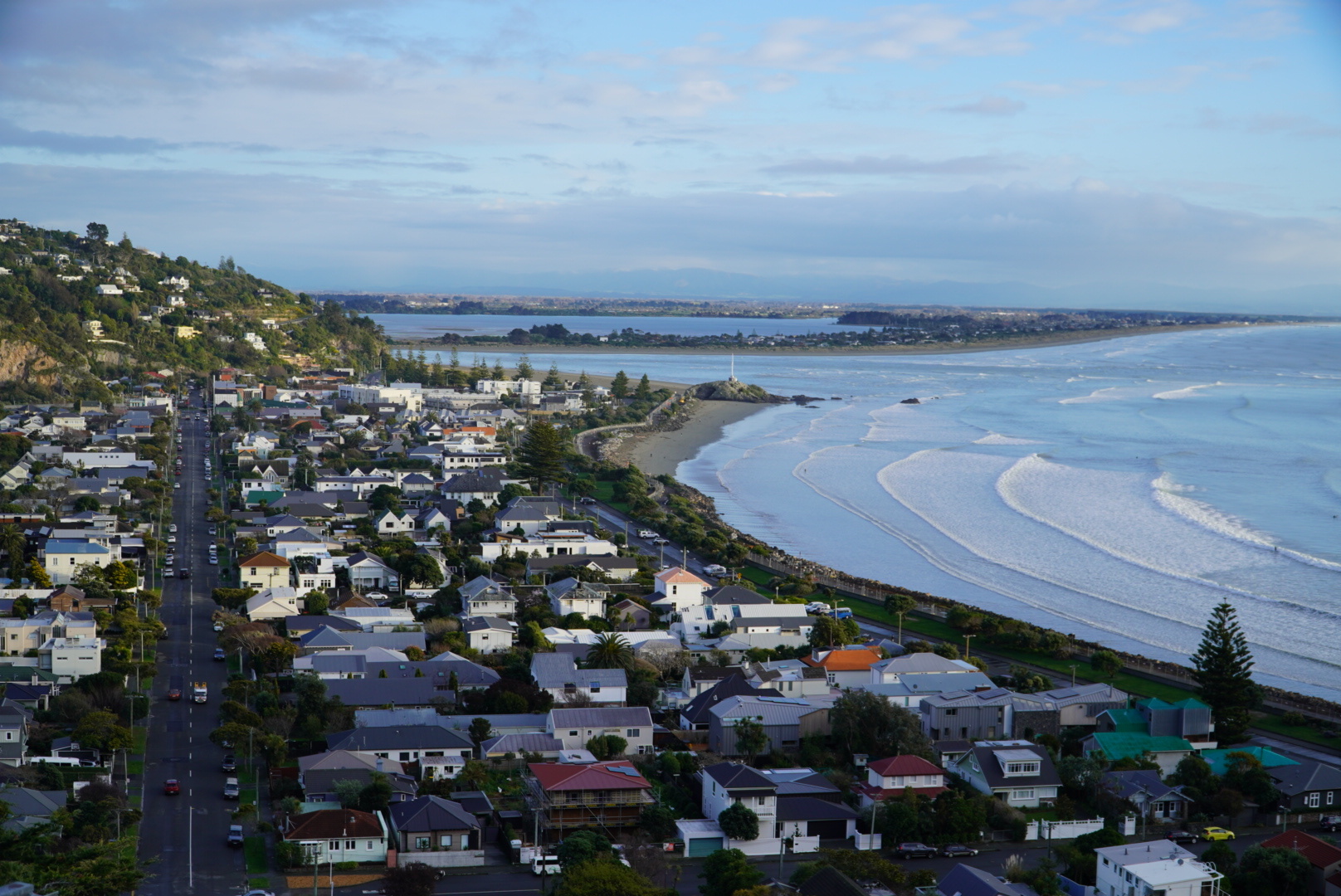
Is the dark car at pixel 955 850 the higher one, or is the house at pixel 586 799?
the house at pixel 586 799

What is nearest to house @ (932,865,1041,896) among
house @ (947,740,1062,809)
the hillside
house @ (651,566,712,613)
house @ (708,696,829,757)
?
house @ (947,740,1062,809)

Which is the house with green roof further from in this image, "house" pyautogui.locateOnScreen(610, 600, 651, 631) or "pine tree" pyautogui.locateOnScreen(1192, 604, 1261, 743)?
"house" pyautogui.locateOnScreen(610, 600, 651, 631)

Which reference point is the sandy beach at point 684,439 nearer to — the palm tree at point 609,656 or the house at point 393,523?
the house at point 393,523

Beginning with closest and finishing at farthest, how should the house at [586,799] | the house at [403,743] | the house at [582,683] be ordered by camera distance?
the house at [586,799], the house at [403,743], the house at [582,683]

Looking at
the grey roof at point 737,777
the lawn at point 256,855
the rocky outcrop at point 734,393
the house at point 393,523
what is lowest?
the lawn at point 256,855

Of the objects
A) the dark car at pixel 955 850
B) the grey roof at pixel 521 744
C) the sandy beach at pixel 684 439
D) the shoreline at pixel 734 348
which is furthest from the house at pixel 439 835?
the shoreline at pixel 734 348

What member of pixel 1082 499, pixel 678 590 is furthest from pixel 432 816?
pixel 1082 499

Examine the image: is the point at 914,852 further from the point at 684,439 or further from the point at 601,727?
the point at 684,439
